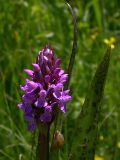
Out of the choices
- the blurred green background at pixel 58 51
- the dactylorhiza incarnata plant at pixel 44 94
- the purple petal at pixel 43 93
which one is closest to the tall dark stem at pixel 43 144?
the dactylorhiza incarnata plant at pixel 44 94

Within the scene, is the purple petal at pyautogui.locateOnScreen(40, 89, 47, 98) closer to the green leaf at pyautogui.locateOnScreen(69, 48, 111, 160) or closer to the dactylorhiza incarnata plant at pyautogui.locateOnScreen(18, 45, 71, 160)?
the dactylorhiza incarnata plant at pyautogui.locateOnScreen(18, 45, 71, 160)

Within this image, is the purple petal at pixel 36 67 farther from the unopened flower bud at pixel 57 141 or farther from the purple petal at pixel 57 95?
the unopened flower bud at pixel 57 141

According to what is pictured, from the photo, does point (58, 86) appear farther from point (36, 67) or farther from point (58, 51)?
point (58, 51)

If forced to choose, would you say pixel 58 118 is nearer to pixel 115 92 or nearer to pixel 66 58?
pixel 115 92

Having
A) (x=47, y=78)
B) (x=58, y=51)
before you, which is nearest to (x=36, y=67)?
(x=47, y=78)

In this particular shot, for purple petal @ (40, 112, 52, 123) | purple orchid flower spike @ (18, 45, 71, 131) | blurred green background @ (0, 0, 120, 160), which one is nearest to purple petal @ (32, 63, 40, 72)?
purple orchid flower spike @ (18, 45, 71, 131)

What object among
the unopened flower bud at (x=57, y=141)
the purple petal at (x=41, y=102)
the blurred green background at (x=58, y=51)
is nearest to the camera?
the purple petal at (x=41, y=102)
